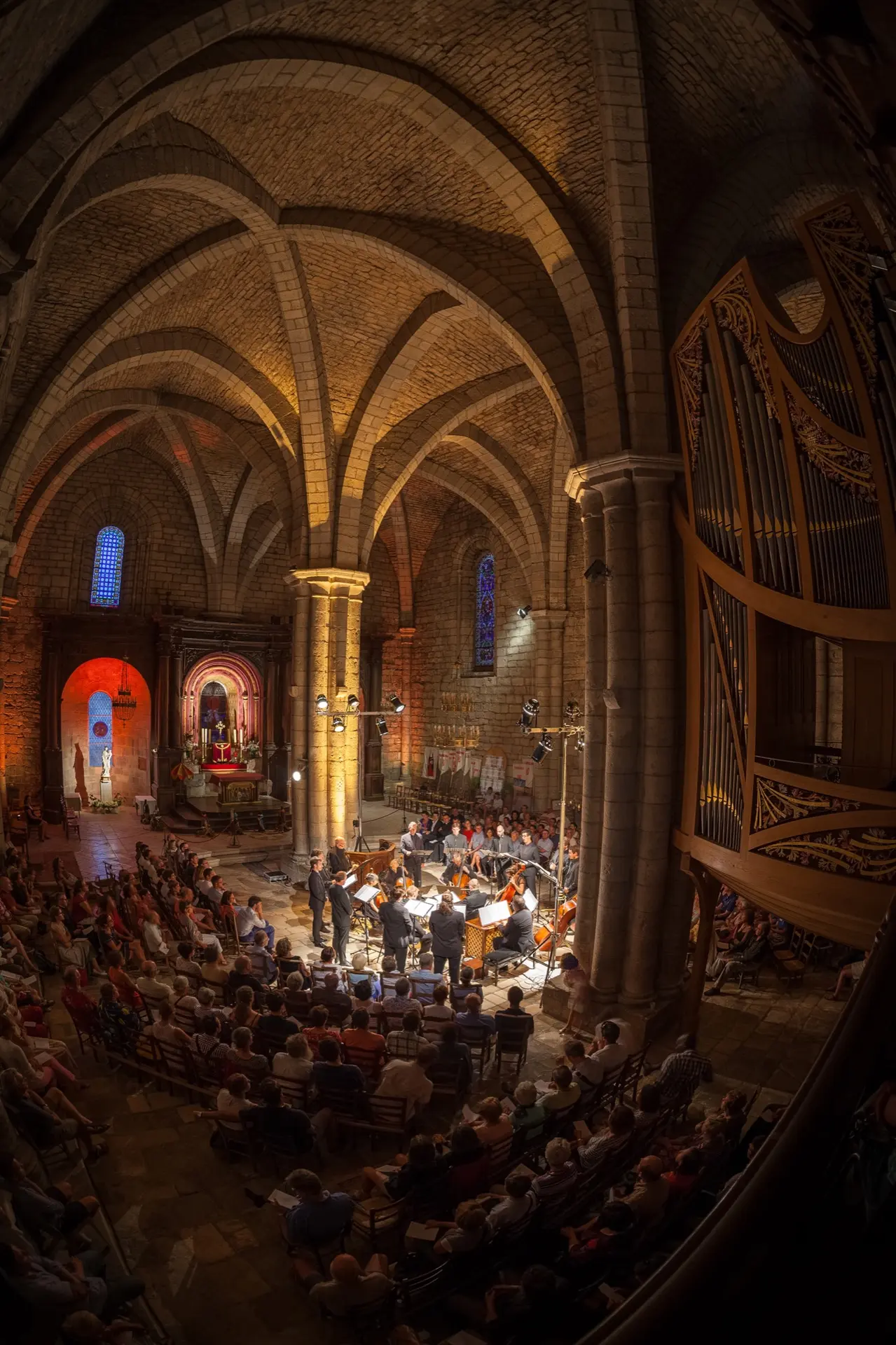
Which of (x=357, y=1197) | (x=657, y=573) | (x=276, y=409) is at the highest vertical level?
(x=276, y=409)

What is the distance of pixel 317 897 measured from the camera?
35.7 feet

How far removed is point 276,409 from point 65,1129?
12466 mm

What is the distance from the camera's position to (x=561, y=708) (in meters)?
18.6

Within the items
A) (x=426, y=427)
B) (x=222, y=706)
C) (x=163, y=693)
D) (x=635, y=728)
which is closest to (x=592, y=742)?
(x=635, y=728)

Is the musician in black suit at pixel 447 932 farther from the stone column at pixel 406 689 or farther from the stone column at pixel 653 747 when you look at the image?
the stone column at pixel 406 689

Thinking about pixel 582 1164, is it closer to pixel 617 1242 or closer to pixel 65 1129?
pixel 617 1242

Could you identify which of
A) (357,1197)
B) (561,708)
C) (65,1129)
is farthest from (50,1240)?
(561,708)

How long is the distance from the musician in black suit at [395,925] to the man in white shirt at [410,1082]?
3.66m

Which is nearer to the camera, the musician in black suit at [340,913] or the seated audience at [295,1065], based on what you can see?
the seated audience at [295,1065]

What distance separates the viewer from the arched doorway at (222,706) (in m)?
22.7

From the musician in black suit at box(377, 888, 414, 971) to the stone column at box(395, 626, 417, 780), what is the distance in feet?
52.1

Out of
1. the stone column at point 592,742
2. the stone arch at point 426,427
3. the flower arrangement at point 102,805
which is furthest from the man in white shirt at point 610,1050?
the flower arrangement at point 102,805

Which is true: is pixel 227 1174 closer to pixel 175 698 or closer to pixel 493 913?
pixel 493 913

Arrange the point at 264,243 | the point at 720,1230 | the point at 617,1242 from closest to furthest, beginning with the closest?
the point at 720,1230
the point at 617,1242
the point at 264,243
